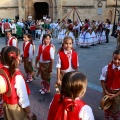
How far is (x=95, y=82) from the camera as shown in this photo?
599 centimetres

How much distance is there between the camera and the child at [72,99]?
5.54ft

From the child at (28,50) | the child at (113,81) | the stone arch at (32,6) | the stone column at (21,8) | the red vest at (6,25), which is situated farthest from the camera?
the stone arch at (32,6)

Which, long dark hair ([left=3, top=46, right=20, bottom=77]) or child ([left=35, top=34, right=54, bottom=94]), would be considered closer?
long dark hair ([left=3, top=46, right=20, bottom=77])

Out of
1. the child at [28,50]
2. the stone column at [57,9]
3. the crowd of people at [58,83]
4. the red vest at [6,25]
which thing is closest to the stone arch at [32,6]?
the stone column at [57,9]

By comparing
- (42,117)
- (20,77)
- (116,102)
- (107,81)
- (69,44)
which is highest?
(69,44)

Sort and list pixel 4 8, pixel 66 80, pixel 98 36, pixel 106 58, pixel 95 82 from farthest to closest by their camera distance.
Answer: pixel 4 8, pixel 98 36, pixel 106 58, pixel 95 82, pixel 66 80

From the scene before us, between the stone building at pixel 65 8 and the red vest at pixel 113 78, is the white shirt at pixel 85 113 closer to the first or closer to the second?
the red vest at pixel 113 78

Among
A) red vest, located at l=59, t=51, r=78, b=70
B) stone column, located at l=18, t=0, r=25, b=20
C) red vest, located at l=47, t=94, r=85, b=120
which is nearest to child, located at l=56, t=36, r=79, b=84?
red vest, located at l=59, t=51, r=78, b=70

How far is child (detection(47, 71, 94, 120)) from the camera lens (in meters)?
1.69

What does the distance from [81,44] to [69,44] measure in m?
8.90

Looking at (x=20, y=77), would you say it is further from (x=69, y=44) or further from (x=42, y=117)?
(x=42, y=117)

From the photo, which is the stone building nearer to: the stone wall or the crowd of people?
the stone wall

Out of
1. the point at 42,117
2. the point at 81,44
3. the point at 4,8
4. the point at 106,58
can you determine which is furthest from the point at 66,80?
the point at 4,8

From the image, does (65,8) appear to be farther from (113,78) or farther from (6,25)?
(113,78)
